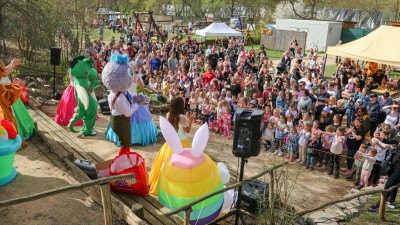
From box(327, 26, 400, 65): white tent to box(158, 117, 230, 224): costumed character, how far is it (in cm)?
774

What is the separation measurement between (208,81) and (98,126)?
469 centimetres

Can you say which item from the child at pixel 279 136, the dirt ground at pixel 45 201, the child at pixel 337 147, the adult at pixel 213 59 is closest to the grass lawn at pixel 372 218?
the child at pixel 337 147

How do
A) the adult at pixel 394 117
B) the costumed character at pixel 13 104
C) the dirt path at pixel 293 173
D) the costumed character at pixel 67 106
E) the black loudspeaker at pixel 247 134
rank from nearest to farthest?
the black loudspeaker at pixel 247 134, the costumed character at pixel 13 104, the dirt path at pixel 293 173, the adult at pixel 394 117, the costumed character at pixel 67 106

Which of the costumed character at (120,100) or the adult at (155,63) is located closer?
the costumed character at (120,100)

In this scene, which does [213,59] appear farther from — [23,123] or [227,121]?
[23,123]

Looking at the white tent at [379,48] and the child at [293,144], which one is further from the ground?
the white tent at [379,48]

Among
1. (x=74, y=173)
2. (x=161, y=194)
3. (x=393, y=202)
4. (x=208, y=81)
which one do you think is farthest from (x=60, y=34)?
(x=393, y=202)

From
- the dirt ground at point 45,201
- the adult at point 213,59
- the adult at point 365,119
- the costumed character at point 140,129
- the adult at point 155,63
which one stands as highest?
the adult at point 213,59

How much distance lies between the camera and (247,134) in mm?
5301

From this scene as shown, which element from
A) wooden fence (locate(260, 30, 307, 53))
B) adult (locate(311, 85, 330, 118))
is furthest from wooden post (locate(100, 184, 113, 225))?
wooden fence (locate(260, 30, 307, 53))

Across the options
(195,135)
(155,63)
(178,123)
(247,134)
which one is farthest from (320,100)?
(155,63)

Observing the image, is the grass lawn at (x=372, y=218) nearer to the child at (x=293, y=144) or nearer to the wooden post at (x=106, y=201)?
the child at (x=293, y=144)

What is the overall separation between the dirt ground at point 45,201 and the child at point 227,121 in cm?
521

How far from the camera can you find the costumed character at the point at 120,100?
6148 millimetres
